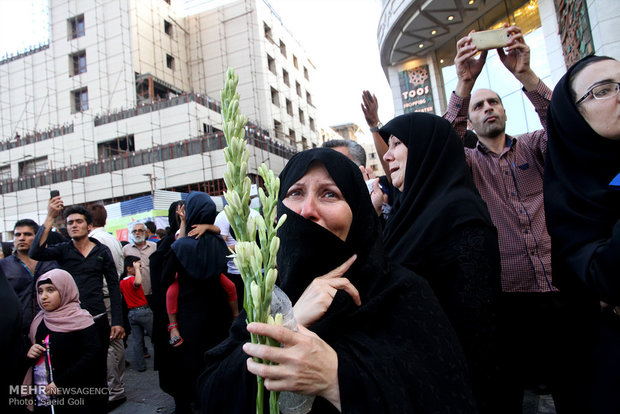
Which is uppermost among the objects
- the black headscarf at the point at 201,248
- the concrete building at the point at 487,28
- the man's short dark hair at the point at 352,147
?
the concrete building at the point at 487,28

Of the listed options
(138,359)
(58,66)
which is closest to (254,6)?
(58,66)

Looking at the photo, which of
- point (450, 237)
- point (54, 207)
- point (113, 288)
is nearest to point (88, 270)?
point (113, 288)

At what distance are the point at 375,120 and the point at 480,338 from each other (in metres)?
2.29

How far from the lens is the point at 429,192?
176 cm

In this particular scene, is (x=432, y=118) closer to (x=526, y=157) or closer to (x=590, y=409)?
(x=526, y=157)

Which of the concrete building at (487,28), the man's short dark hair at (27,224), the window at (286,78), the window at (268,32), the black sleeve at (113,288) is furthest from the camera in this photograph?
the window at (286,78)

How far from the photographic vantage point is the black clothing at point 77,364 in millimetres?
2750

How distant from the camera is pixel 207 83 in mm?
26797

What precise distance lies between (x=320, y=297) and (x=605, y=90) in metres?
1.49

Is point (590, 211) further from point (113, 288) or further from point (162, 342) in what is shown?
point (113, 288)

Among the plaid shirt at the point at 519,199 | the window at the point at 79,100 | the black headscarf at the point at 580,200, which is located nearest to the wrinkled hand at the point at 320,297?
the black headscarf at the point at 580,200

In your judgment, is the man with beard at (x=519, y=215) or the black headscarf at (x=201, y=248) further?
the black headscarf at (x=201, y=248)

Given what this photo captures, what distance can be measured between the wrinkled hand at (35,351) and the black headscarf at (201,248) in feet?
3.96

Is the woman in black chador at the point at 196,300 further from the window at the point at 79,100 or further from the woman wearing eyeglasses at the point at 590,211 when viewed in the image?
the window at the point at 79,100
